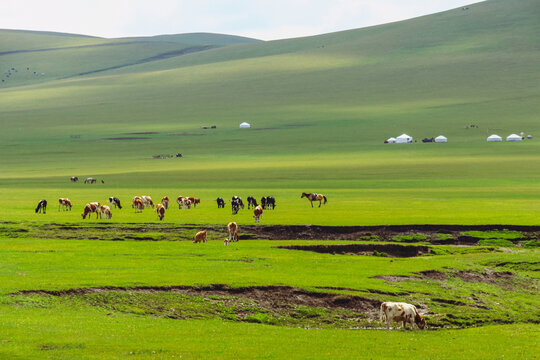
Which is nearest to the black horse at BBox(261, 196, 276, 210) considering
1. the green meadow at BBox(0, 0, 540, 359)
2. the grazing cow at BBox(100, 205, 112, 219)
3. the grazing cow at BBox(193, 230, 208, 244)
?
the green meadow at BBox(0, 0, 540, 359)

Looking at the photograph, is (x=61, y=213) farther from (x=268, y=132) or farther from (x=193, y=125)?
(x=193, y=125)

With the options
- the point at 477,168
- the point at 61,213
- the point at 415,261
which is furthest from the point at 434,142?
the point at 415,261

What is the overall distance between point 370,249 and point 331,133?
99.9 metres

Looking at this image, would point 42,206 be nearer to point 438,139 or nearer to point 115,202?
point 115,202

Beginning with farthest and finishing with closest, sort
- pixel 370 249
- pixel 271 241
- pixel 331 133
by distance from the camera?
pixel 331 133 → pixel 271 241 → pixel 370 249

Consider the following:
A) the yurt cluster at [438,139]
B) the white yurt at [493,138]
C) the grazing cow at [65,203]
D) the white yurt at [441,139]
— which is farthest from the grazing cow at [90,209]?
the white yurt at [493,138]

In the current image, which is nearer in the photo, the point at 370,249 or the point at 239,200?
the point at 370,249

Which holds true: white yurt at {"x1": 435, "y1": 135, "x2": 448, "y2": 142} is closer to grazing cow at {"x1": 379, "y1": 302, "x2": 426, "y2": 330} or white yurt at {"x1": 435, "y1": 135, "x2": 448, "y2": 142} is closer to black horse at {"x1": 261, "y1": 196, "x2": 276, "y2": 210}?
black horse at {"x1": 261, "y1": 196, "x2": 276, "y2": 210}

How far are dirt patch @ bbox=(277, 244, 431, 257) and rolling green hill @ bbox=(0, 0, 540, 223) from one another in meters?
6.85

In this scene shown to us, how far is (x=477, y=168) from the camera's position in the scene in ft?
294

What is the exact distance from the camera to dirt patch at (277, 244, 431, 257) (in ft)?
114

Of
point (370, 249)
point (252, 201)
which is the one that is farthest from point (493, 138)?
point (370, 249)

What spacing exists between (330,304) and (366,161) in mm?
79661

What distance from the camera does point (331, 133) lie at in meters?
134
